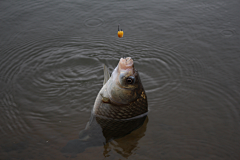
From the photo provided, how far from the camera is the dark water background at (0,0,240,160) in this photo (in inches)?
127

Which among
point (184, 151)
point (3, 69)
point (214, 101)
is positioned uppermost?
point (3, 69)

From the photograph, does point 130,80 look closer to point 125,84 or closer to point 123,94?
point 125,84

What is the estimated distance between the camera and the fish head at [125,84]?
2.87 m

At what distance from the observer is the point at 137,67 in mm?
4590

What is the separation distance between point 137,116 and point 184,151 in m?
0.77

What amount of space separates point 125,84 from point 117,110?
38 centimetres

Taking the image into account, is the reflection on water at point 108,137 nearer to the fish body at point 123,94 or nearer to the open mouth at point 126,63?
the fish body at point 123,94

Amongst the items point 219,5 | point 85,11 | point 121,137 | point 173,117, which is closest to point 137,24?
point 85,11

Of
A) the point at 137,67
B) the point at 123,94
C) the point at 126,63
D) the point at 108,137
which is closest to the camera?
the point at 126,63

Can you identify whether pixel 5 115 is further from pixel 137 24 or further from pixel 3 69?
pixel 137 24

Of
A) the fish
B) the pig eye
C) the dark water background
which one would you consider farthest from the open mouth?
the dark water background

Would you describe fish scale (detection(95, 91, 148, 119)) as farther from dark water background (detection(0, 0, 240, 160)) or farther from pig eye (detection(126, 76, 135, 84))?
dark water background (detection(0, 0, 240, 160))

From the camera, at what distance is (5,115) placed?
11.9 ft

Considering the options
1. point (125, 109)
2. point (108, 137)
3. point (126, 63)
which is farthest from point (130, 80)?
point (108, 137)
